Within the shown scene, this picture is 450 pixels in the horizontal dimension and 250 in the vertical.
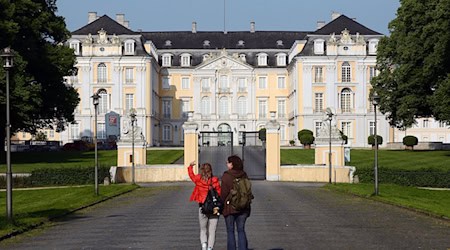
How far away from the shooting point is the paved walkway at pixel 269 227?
613 inches

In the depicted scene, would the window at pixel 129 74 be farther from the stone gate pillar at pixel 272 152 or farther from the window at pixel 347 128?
the stone gate pillar at pixel 272 152

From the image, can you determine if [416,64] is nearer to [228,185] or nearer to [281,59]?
[281,59]

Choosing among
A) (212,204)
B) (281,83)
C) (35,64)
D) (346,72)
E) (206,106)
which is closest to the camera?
(212,204)

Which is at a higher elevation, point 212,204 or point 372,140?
point 372,140

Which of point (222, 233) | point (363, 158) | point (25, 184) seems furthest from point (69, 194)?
point (363, 158)

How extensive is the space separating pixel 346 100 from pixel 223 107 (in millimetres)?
15969

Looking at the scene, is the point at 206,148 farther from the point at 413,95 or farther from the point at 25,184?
the point at 413,95

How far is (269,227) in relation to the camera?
18469mm

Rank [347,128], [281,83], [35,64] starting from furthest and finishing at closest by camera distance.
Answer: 1. [281,83]
2. [347,128]
3. [35,64]

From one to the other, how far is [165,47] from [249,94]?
11144 millimetres

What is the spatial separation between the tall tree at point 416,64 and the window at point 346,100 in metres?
25.9

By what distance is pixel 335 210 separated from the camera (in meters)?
23.2

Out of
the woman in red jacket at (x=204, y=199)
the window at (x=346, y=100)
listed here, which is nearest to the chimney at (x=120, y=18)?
the window at (x=346, y=100)

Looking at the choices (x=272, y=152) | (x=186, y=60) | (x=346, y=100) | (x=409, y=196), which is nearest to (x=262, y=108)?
(x=186, y=60)
